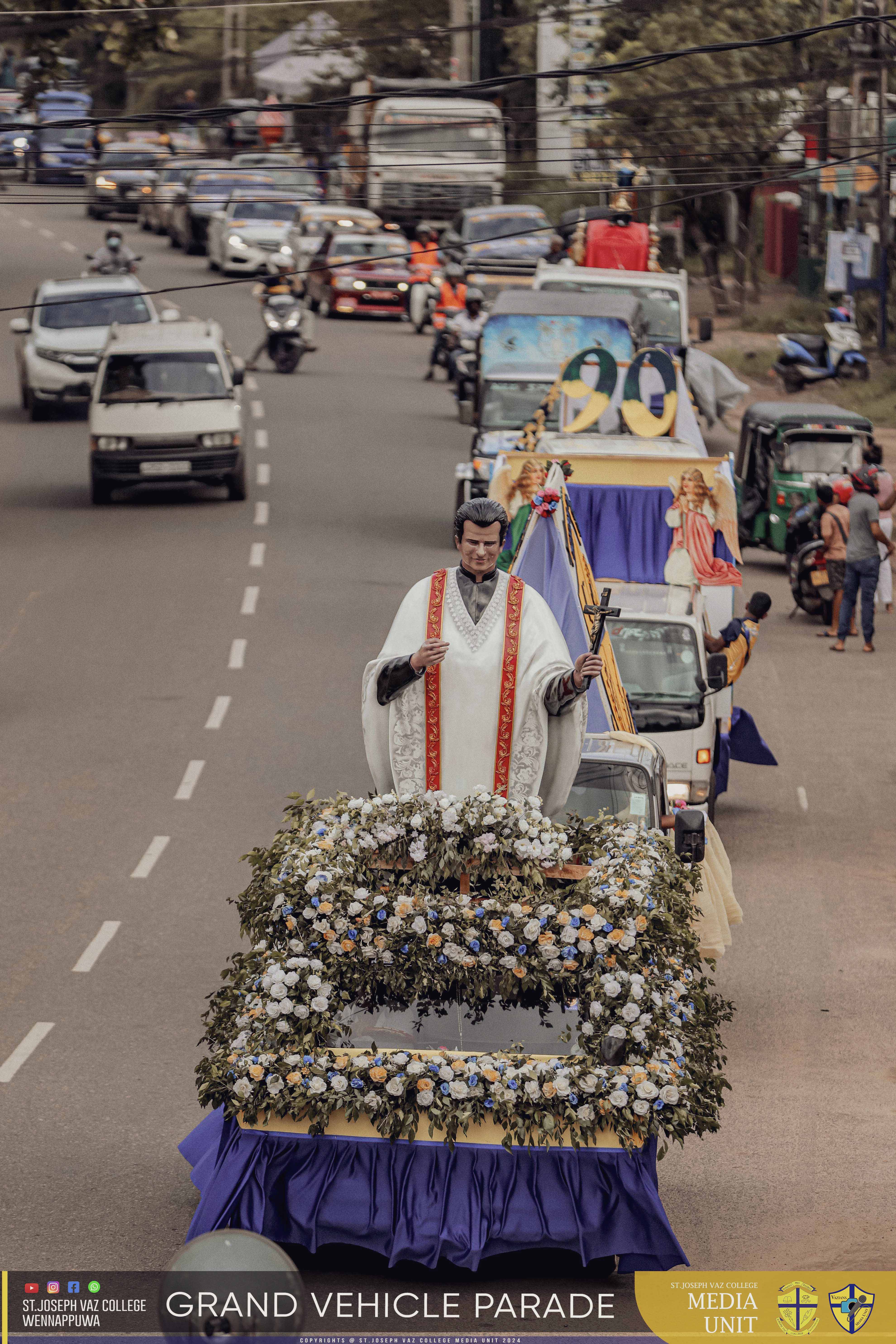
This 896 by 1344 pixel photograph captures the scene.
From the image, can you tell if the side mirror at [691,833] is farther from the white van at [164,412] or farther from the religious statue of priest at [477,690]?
the white van at [164,412]

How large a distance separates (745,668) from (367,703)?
14.3 m

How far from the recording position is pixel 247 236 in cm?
5031

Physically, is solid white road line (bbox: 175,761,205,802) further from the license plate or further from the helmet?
the license plate

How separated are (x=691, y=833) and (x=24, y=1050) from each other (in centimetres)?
375

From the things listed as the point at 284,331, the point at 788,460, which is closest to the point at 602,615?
the point at 788,460

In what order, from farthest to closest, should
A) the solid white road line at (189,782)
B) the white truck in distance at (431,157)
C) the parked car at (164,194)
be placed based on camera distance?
the parked car at (164,194)
the white truck in distance at (431,157)
the solid white road line at (189,782)

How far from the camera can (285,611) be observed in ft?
79.8

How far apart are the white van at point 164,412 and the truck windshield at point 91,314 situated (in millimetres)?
6486

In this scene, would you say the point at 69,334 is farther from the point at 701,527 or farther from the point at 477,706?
the point at 477,706

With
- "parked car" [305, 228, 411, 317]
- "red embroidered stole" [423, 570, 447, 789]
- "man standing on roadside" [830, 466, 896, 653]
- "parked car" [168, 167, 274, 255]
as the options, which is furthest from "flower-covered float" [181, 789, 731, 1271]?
"parked car" [168, 167, 274, 255]

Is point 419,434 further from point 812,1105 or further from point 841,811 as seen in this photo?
point 812,1105

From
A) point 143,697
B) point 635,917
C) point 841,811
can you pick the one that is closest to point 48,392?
point 143,697

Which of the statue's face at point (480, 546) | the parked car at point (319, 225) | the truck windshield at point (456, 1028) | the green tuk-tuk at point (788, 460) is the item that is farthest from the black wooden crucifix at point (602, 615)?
the parked car at point (319, 225)

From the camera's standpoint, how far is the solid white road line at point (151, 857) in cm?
1532
